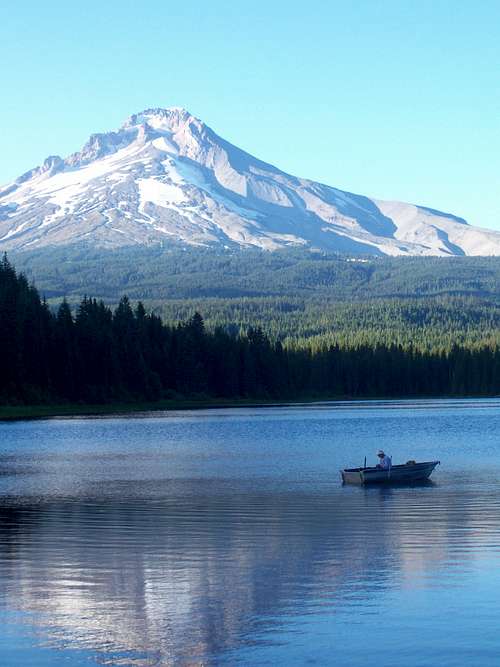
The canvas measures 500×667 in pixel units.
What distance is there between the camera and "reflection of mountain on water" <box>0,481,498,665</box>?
2642 cm

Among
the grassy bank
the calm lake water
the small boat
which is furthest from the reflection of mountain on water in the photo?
the grassy bank

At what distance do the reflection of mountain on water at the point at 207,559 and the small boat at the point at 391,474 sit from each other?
24.3ft

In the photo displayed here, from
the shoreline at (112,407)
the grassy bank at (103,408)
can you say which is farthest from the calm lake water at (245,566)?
the shoreline at (112,407)

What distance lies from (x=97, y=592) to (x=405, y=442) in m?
Answer: 65.8

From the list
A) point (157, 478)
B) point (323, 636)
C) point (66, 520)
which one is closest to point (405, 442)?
point (157, 478)

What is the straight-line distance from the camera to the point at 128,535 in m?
40.6

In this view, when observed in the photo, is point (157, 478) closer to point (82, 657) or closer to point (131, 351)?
point (82, 657)

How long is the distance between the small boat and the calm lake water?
111cm

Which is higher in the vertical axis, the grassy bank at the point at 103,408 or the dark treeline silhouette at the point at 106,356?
the dark treeline silhouette at the point at 106,356

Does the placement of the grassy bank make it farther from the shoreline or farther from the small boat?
the small boat

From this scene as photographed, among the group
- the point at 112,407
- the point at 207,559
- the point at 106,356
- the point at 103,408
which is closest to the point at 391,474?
the point at 207,559

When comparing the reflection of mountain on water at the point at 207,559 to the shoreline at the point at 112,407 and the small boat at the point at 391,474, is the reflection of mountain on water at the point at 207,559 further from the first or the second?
the shoreline at the point at 112,407

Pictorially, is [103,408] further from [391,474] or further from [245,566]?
[245,566]

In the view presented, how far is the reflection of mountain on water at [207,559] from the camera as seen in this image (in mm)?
26422
